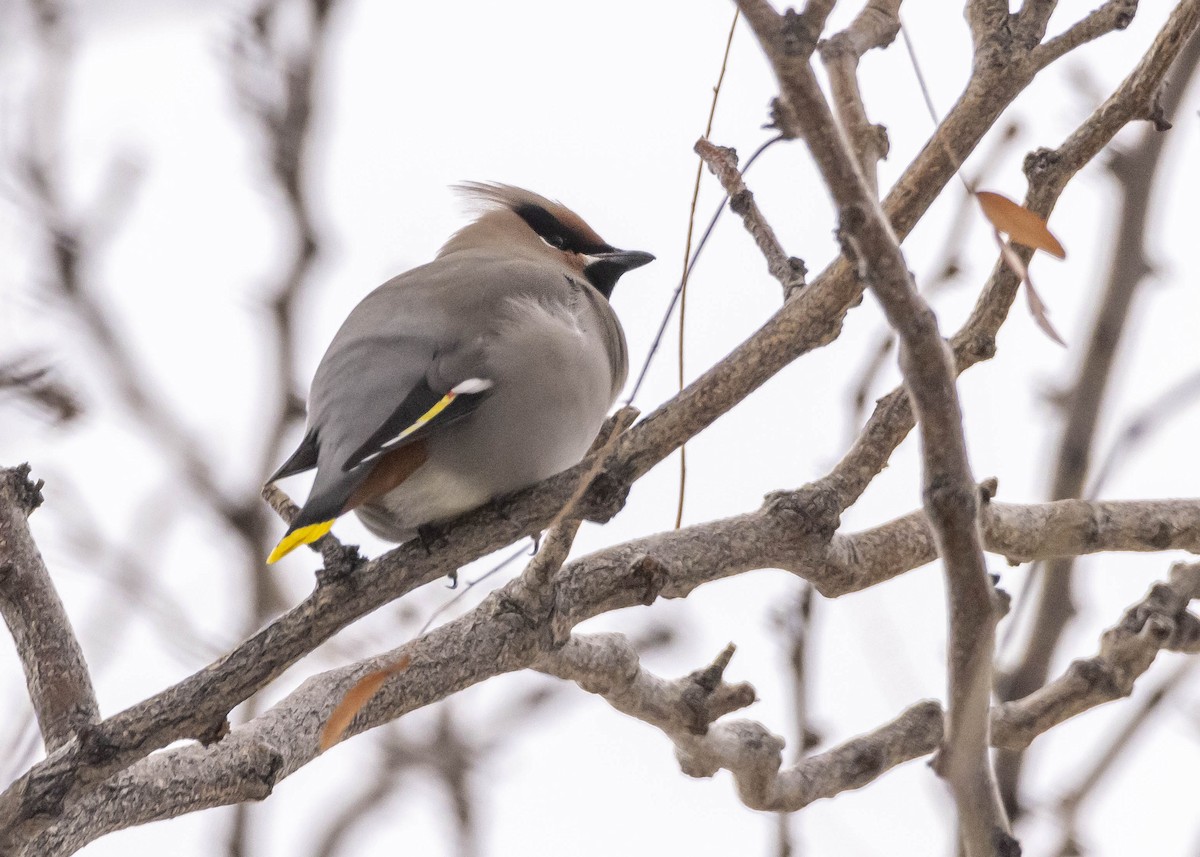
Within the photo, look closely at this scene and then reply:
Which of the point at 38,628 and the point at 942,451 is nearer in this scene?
the point at 942,451

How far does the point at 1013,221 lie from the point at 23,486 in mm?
1666

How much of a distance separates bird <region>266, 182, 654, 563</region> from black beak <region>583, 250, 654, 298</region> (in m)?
0.75

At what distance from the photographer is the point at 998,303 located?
8.50 ft

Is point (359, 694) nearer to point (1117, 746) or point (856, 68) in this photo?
point (1117, 746)

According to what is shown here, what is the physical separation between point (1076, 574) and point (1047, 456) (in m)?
0.23

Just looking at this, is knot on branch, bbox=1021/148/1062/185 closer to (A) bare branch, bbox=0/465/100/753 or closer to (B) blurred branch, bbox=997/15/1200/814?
(B) blurred branch, bbox=997/15/1200/814

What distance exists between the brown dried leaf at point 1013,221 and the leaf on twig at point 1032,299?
0.6 inches

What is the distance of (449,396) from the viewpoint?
286 cm

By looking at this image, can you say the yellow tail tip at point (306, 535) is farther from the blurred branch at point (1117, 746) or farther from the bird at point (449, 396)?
the blurred branch at point (1117, 746)

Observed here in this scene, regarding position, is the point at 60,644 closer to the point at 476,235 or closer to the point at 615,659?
the point at 615,659

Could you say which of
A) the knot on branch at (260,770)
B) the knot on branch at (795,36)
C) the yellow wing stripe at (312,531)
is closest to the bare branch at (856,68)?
the knot on branch at (795,36)

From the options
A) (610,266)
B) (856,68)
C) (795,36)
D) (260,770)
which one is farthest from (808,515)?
(610,266)

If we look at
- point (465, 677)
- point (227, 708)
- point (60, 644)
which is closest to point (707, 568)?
point (465, 677)

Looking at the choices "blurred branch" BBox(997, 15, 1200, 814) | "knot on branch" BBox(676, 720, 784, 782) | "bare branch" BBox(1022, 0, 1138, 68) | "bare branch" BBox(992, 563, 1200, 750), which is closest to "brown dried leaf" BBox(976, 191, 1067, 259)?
"bare branch" BBox(1022, 0, 1138, 68)
